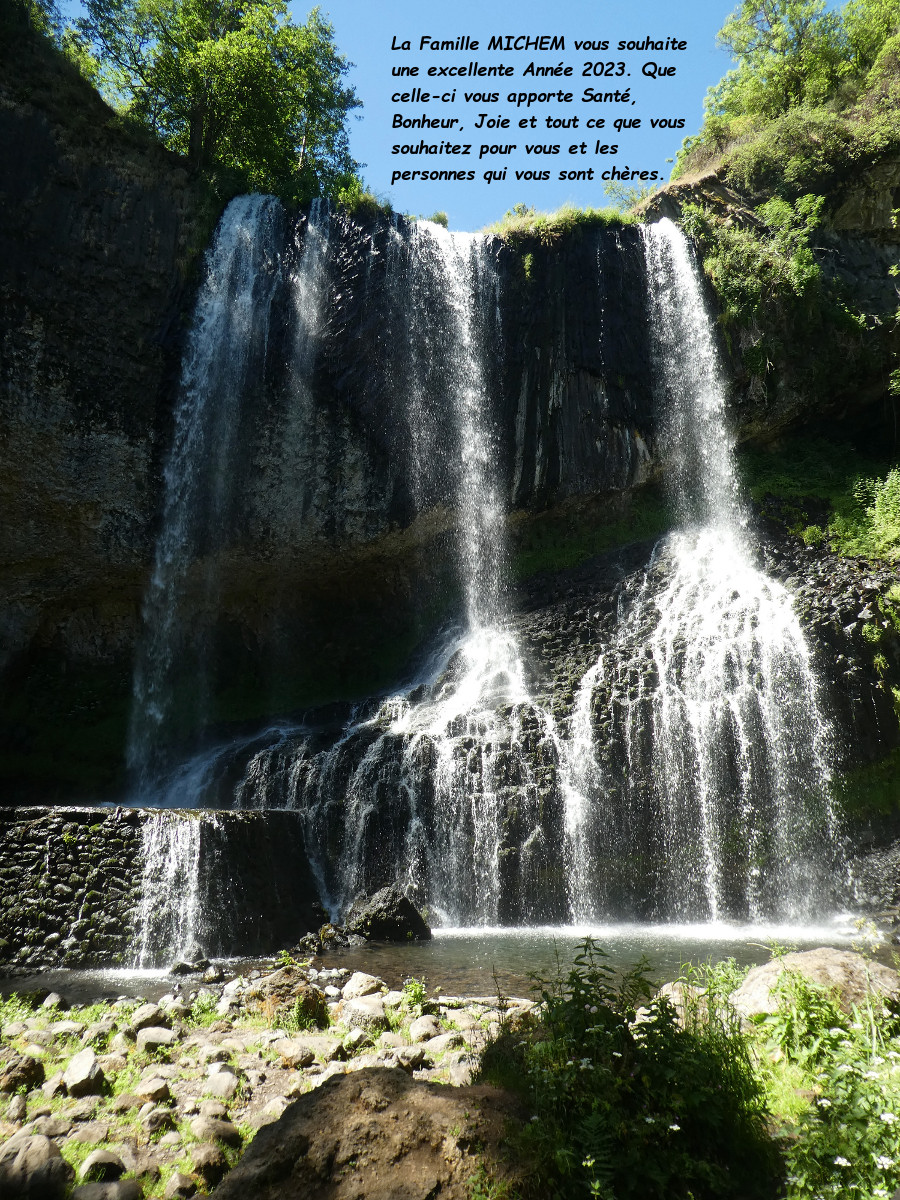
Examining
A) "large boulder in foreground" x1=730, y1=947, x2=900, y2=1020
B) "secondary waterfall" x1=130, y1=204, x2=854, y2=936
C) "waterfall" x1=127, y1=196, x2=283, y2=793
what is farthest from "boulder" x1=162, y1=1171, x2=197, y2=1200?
"waterfall" x1=127, y1=196, x2=283, y2=793

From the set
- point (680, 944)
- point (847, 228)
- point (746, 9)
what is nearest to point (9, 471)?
point (680, 944)

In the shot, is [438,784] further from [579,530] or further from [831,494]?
[831,494]

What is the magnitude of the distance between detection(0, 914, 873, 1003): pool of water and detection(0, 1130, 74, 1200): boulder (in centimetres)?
360

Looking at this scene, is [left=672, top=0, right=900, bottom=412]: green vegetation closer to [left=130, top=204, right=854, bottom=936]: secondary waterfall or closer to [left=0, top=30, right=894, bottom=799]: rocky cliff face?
[left=0, top=30, right=894, bottom=799]: rocky cliff face

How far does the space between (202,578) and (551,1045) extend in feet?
52.6

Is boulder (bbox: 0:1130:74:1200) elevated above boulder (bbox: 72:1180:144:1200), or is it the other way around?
boulder (bbox: 0:1130:74:1200)

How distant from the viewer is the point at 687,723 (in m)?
11.7

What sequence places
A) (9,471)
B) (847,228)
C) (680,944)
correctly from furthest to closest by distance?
1. (847,228)
2. (9,471)
3. (680,944)

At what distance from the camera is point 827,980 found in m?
4.05

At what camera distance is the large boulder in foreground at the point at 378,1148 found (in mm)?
2432

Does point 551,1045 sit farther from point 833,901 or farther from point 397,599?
point 397,599

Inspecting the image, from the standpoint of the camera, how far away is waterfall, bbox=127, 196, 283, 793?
56.4 feet

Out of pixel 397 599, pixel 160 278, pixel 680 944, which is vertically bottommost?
pixel 680 944

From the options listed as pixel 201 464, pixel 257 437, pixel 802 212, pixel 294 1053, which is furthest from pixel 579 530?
pixel 294 1053
